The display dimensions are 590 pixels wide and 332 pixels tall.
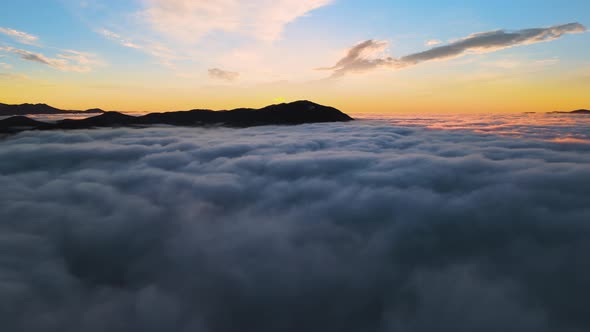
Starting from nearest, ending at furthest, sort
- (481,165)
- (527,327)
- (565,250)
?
(527,327) → (565,250) → (481,165)

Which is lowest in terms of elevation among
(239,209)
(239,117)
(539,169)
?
(239,209)

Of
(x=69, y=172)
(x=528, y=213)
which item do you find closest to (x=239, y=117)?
(x=69, y=172)

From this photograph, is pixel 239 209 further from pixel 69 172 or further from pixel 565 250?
pixel 69 172

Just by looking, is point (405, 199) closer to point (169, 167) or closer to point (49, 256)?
point (49, 256)

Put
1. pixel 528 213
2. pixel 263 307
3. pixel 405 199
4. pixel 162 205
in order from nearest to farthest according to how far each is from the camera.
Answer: pixel 263 307
pixel 528 213
pixel 405 199
pixel 162 205

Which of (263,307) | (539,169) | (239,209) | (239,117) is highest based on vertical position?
(239,117)

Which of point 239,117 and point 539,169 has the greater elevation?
point 239,117

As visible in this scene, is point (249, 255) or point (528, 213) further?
point (528, 213)

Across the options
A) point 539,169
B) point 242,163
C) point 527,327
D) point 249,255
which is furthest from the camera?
point 242,163

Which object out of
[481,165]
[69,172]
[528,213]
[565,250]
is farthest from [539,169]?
[69,172]
